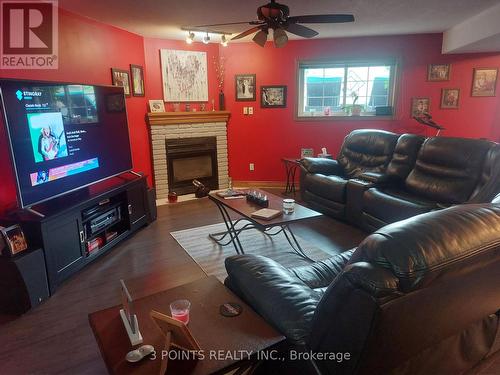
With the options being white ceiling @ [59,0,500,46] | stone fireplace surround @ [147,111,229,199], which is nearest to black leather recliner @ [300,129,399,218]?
white ceiling @ [59,0,500,46]

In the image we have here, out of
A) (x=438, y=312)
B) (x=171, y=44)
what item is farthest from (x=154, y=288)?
(x=171, y=44)

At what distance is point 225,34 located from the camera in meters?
4.48

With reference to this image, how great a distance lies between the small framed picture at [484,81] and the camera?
5195mm

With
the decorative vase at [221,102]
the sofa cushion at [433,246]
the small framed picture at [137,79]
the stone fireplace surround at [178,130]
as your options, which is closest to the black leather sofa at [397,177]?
the stone fireplace surround at [178,130]

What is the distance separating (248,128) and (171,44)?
5.63 ft

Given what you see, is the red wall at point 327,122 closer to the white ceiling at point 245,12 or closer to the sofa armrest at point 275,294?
the white ceiling at point 245,12

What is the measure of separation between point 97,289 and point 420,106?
519 centimetres

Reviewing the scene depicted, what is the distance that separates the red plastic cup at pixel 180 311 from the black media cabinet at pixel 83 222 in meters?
1.70

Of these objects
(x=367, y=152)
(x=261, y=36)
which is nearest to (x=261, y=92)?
(x=367, y=152)

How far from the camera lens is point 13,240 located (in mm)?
2270

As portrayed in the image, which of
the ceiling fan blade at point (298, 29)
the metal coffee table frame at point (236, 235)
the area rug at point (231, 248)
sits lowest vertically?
the area rug at point (231, 248)

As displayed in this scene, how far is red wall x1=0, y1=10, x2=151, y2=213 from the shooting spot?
2.84m

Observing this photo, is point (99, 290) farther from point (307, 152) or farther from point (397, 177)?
point (307, 152)

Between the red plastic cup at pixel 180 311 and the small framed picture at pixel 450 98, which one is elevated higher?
the small framed picture at pixel 450 98
